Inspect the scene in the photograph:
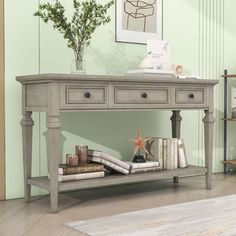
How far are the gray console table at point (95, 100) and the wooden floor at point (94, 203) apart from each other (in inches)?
4.8

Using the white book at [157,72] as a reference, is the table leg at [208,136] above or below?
below

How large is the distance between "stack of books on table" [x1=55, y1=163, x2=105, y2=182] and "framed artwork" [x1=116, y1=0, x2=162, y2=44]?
1131mm

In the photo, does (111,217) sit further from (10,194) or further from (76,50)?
(76,50)

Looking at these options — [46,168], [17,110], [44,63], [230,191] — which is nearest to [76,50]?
[44,63]

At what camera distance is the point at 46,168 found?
3281 millimetres

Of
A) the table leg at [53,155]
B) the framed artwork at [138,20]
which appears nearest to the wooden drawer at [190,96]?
the framed artwork at [138,20]

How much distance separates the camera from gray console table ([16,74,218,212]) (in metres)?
2.72

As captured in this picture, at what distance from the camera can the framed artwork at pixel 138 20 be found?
3.63 meters

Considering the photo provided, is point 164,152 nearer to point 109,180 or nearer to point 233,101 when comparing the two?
point 109,180

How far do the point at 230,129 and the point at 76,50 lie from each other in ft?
6.66

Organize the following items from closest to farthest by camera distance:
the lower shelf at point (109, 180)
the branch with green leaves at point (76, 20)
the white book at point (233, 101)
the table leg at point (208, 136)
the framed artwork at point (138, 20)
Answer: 1. the lower shelf at point (109, 180)
2. the branch with green leaves at point (76, 20)
3. the table leg at point (208, 136)
4. the framed artwork at point (138, 20)
5. the white book at point (233, 101)

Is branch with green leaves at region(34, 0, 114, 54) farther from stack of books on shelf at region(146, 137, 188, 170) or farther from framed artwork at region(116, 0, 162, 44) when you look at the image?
stack of books on shelf at region(146, 137, 188, 170)

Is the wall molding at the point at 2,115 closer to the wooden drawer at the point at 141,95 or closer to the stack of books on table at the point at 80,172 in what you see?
the stack of books on table at the point at 80,172

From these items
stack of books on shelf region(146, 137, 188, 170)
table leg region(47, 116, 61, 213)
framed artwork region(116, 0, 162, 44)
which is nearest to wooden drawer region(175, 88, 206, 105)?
stack of books on shelf region(146, 137, 188, 170)
